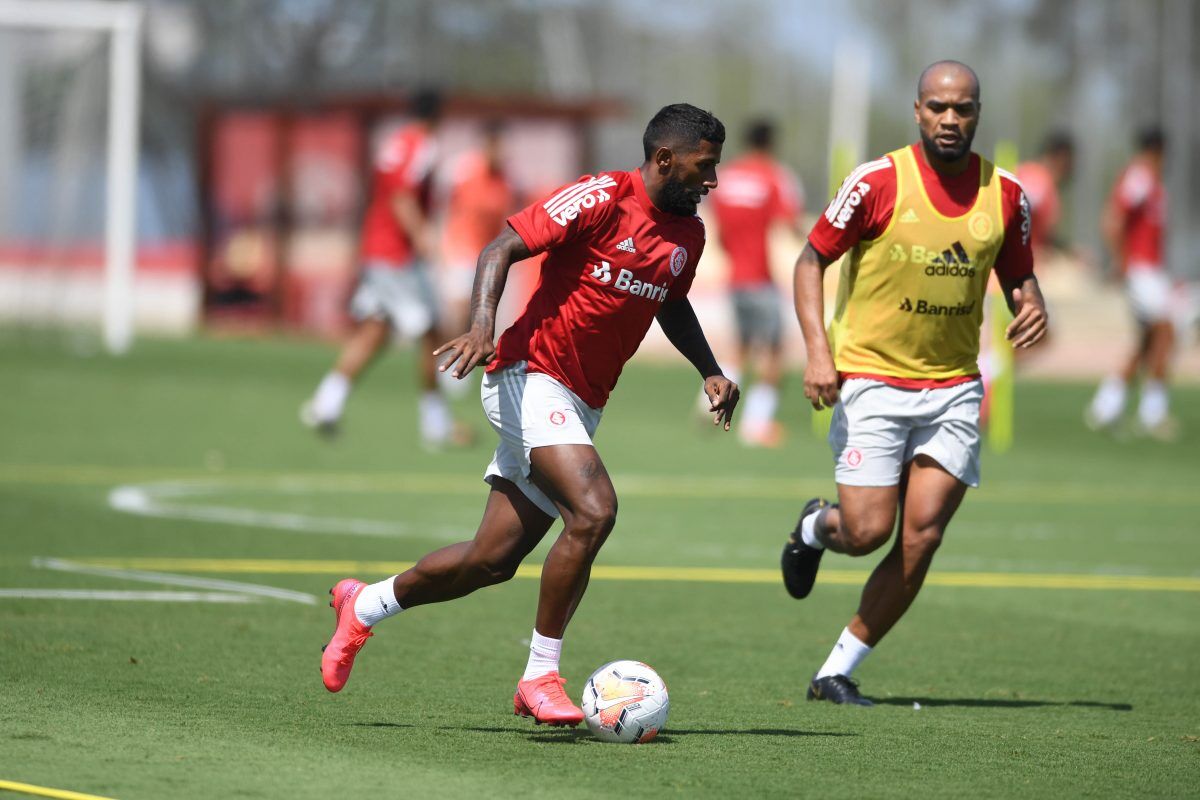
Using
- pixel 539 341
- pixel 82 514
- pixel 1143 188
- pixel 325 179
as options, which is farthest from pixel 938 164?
pixel 325 179

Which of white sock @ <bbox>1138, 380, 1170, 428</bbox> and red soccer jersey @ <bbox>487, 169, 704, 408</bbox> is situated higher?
red soccer jersey @ <bbox>487, 169, 704, 408</bbox>

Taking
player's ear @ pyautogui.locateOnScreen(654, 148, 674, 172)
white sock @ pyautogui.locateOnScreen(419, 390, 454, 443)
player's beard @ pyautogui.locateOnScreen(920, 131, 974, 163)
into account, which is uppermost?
player's beard @ pyautogui.locateOnScreen(920, 131, 974, 163)

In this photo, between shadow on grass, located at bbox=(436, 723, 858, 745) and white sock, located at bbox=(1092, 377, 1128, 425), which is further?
white sock, located at bbox=(1092, 377, 1128, 425)

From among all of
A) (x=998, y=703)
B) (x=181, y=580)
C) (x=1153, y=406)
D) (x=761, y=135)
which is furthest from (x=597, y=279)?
(x=1153, y=406)

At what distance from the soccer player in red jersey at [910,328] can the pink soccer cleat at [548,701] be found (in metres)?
1.26

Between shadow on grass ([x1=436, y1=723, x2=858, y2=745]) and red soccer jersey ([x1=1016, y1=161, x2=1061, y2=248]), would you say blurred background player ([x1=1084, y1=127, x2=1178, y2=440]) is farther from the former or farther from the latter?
shadow on grass ([x1=436, y1=723, x2=858, y2=745])

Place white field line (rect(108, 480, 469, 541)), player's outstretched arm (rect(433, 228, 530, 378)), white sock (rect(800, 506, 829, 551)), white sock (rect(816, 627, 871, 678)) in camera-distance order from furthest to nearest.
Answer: white field line (rect(108, 480, 469, 541)), white sock (rect(800, 506, 829, 551)), white sock (rect(816, 627, 871, 678)), player's outstretched arm (rect(433, 228, 530, 378))

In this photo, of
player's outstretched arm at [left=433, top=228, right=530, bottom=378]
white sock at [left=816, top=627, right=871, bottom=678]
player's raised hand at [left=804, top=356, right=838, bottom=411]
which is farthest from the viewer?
white sock at [left=816, top=627, right=871, bottom=678]

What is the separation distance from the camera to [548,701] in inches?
270

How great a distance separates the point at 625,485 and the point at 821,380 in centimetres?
783

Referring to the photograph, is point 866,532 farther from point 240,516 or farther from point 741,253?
point 741,253

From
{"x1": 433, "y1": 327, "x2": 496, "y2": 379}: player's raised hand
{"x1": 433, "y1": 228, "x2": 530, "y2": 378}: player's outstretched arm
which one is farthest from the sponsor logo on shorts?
{"x1": 433, "y1": 327, "x2": 496, "y2": 379}: player's raised hand

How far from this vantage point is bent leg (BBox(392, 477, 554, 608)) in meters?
6.97

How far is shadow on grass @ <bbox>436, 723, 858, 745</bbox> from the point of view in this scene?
22.3 feet
